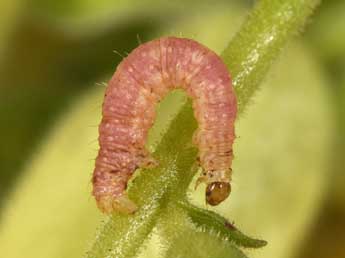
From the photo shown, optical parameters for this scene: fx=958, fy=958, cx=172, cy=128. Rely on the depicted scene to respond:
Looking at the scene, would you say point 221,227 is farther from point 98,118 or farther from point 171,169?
point 98,118

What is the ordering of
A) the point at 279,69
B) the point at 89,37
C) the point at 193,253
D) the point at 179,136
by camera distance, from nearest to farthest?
the point at 193,253 → the point at 179,136 → the point at 279,69 → the point at 89,37

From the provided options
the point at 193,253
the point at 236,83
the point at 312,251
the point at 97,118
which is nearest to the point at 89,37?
the point at 97,118

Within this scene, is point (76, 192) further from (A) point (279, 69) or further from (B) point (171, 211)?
(B) point (171, 211)

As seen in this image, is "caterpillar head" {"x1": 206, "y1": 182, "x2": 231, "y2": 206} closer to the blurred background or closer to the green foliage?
the green foliage

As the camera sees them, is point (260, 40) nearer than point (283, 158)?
Yes

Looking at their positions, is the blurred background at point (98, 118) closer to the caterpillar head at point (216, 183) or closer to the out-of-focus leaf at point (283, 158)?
the out-of-focus leaf at point (283, 158)

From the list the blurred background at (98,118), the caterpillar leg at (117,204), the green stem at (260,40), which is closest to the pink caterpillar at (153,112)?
the caterpillar leg at (117,204)

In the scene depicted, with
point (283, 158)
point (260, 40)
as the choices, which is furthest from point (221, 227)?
point (283, 158)

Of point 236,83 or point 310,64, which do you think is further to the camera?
point 310,64
